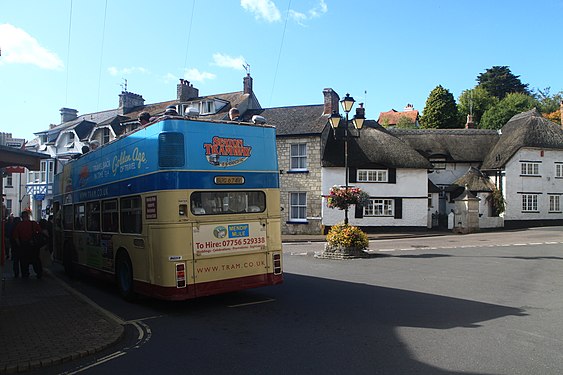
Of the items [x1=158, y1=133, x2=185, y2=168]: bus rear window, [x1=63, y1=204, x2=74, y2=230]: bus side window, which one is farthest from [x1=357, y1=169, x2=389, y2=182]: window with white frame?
[x1=158, y1=133, x2=185, y2=168]: bus rear window

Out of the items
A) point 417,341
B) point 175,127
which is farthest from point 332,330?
point 175,127

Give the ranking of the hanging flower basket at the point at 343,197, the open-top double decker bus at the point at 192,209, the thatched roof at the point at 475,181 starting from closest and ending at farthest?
the open-top double decker bus at the point at 192,209, the hanging flower basket at the point at 343,197, the thatched roof at the point at 475,181

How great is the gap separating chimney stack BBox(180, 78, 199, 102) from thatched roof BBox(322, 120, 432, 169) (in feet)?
52.1

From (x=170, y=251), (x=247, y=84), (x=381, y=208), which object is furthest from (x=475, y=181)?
(x=170, y=251)

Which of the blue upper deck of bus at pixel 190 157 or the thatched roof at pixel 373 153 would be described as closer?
the blue upper deck of bus at pixel 190 157

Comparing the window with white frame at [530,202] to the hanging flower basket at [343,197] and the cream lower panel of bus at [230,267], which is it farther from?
the cream lower panel of bus at [230,267]

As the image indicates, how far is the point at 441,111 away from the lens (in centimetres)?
5928

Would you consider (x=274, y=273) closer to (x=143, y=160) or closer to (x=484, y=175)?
(x=143, y=160)

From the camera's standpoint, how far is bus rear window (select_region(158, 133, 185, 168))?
827cm

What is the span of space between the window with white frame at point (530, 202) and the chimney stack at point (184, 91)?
29408mm

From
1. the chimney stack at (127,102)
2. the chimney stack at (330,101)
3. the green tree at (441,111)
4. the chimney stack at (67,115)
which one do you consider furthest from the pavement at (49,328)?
the green tree at (441,111)

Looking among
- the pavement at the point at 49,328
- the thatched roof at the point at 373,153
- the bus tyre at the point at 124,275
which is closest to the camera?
the pavement at the point at 49,328

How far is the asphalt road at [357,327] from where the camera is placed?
5434 millimetres

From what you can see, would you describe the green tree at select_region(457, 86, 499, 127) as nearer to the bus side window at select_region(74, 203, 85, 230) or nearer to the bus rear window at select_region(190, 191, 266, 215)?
the bus side window at select_region(74, 203, 85, 230)
